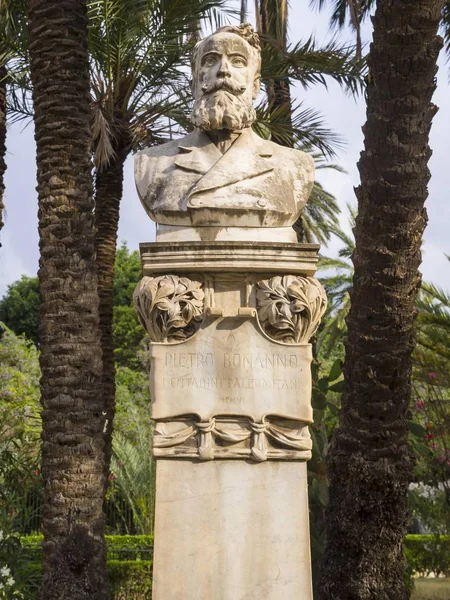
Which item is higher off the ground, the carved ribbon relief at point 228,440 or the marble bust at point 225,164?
the marble bust at point 225,164

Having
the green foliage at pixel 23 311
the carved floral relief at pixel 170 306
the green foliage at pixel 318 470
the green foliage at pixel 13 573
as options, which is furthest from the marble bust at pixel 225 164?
the green foliage at pixel 23 311

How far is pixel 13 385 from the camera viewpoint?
22219 mm

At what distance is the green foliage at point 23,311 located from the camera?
35.9 meters

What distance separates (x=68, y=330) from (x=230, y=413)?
10.4 ft

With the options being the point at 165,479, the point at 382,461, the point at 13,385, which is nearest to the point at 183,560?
the point at 165,479

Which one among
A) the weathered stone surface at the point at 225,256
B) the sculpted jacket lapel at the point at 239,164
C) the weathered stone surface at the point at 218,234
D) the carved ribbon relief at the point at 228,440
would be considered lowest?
the carved ribbon relief at the point at 228,440

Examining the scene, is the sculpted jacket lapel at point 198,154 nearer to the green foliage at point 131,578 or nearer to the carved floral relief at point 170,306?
the carved floral relief at point 170,306

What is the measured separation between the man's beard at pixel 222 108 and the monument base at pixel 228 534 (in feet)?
5.93

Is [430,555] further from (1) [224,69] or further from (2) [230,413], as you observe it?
(1) [224,69]

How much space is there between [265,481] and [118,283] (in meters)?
30.7

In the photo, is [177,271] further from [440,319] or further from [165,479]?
[440,319]

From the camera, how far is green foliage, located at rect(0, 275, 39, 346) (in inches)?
1415

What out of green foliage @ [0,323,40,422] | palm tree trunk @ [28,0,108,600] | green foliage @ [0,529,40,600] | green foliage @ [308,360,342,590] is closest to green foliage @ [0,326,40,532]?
green foliage @ [0,323,40,422]

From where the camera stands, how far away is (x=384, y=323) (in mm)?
6617
